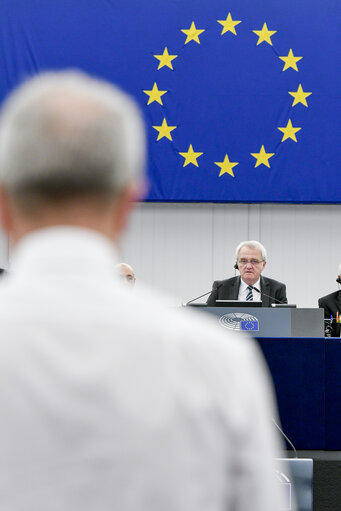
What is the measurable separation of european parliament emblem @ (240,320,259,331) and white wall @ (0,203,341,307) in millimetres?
3903

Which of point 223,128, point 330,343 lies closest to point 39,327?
point 330,343

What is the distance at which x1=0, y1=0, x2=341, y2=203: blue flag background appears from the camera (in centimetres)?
826

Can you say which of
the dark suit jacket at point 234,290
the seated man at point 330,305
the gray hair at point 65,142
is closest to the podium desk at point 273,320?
the dark suit jacket at point 234,290

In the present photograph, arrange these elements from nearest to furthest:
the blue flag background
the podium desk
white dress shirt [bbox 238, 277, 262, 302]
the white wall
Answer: the podium desk
white dress shirt [bbox 238, 277, 262, 302]
the blue flag background
the white wall

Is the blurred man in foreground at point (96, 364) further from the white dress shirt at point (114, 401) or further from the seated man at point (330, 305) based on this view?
the seated man at point (330, 305)

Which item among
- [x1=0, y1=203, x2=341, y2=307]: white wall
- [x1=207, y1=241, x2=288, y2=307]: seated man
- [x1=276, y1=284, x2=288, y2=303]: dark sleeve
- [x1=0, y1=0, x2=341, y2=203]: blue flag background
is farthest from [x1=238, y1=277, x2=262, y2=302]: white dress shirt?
[x1=0, y1=203, x2=341, y2=307]: white wall

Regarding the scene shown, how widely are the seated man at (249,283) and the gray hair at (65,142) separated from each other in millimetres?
5726

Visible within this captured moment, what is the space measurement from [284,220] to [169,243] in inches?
46.8

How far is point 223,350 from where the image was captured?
72 cm

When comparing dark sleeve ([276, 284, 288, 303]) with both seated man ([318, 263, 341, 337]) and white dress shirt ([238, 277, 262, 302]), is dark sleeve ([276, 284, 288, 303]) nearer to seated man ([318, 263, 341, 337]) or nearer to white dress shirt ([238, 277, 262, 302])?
white dress shirt ([238, 277, 262, 302])

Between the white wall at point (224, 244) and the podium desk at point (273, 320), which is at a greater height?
the white wall at point (224, 244)

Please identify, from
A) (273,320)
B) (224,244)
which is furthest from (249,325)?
(224,244)

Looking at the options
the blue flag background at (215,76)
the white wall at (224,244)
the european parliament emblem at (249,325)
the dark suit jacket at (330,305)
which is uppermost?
the blue flag background at (215,76)

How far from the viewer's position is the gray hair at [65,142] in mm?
749
